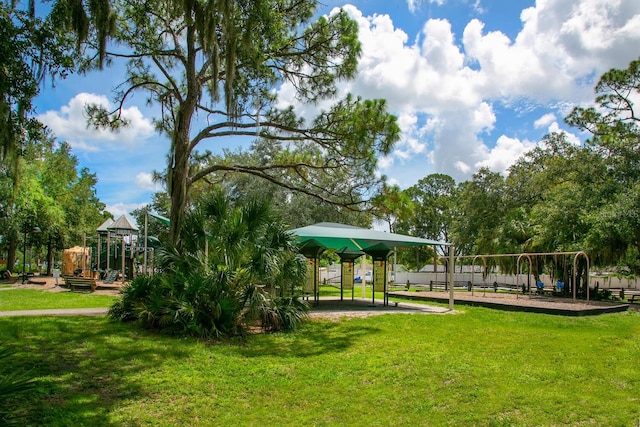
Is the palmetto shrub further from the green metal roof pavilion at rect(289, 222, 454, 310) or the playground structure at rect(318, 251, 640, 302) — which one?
the playground structure at rect(318, 251, 640, 302)

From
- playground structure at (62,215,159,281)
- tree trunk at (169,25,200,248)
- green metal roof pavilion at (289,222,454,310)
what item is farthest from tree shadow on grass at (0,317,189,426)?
playground structure at (62,215,159,281)

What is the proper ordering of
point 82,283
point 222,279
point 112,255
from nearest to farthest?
point 222,279 < point 82,283 < point 112,255

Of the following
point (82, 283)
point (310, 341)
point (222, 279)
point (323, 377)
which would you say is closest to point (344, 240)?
point (310, 341)

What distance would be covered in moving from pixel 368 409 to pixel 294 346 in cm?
342

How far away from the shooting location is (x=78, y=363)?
22.1 feet

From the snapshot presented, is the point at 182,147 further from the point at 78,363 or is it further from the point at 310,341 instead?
the point at 78,363

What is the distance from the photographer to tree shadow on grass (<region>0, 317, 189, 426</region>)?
16.4 feet

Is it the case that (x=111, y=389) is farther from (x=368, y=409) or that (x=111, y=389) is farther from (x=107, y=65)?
(x=107, y=65)

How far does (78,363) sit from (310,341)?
167 inches

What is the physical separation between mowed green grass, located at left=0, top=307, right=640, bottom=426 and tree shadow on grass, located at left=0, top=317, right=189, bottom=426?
0.02 m

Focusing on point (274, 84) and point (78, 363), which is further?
point (274, 84)

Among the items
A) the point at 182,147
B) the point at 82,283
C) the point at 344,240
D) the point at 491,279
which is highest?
the point at 182,147

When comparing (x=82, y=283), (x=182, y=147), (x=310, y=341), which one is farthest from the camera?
(x=82, y=283)

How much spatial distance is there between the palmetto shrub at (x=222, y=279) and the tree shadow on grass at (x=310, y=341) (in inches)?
19.1
